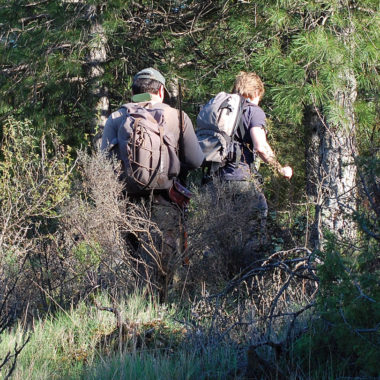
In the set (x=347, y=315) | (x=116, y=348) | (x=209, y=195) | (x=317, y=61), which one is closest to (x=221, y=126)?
(x=209, y=195)

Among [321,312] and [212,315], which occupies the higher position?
[321,312]

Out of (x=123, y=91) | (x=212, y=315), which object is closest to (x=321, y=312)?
(x=212, y=315)

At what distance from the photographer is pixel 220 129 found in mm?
5133

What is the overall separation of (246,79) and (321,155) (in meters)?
1.68

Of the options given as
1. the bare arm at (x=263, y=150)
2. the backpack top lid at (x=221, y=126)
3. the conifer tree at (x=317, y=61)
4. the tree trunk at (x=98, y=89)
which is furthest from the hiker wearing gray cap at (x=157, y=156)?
the tree trunk at (x=98, y=89)

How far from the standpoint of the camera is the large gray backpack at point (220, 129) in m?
5.11

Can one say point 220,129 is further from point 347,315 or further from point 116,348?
point 347,315

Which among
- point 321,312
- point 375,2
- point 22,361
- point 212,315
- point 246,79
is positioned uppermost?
point 375,2

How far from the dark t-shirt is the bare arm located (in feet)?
0.15

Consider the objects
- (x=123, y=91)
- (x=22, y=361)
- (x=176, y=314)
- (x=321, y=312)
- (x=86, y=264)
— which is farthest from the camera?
(x=123, y=91)

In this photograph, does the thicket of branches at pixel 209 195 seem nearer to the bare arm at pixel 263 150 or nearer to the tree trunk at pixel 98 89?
the tree trunk at pixel 98 89

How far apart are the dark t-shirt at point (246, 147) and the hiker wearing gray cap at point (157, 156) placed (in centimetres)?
43

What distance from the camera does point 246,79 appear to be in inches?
211

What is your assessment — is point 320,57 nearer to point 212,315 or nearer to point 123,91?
point 212,315
